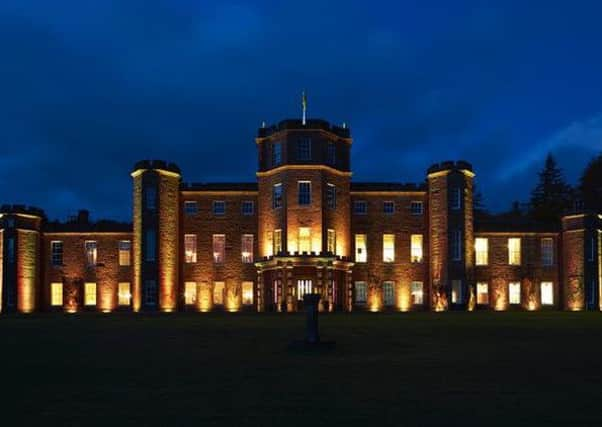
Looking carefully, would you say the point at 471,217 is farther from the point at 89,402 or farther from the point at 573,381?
the point at 89,402

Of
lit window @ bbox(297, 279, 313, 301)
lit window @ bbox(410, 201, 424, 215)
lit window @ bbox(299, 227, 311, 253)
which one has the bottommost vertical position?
lit window @ bbox(297, 279, 313, 301)

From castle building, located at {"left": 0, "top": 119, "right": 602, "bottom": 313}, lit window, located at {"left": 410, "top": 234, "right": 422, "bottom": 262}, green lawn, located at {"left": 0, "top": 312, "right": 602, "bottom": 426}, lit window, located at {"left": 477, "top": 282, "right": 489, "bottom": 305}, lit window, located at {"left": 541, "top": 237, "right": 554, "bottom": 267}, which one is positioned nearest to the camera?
green lawn, located at {"left": 0, "top": 312, "right": 602, "bottom": 426}

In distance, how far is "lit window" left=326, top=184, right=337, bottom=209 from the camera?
5231 centimetres

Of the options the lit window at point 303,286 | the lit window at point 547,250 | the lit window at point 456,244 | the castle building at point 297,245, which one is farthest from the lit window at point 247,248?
the lit window at point 547,250

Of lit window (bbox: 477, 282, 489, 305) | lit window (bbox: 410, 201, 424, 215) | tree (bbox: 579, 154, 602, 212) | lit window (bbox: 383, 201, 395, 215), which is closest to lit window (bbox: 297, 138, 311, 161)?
lit window (bbox: 383, 201, 395, 215)

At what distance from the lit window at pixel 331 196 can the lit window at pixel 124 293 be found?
16159 mm

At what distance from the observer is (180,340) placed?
77.8 ft

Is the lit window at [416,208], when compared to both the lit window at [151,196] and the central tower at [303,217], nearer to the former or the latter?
the central tower at [303,217]

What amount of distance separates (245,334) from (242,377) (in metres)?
9.46

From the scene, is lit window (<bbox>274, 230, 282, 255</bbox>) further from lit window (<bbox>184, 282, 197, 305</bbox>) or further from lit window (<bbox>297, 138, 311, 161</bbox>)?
lit window (<bbox>184, 282, 197, 305</bbox>)

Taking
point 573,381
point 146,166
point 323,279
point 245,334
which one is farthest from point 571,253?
point 573,381

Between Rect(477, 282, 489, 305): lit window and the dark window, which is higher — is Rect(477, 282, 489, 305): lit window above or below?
below

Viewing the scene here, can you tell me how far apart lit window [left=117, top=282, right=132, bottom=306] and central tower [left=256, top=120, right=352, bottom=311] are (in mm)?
10094

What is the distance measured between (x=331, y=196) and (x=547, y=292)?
17860 mm
